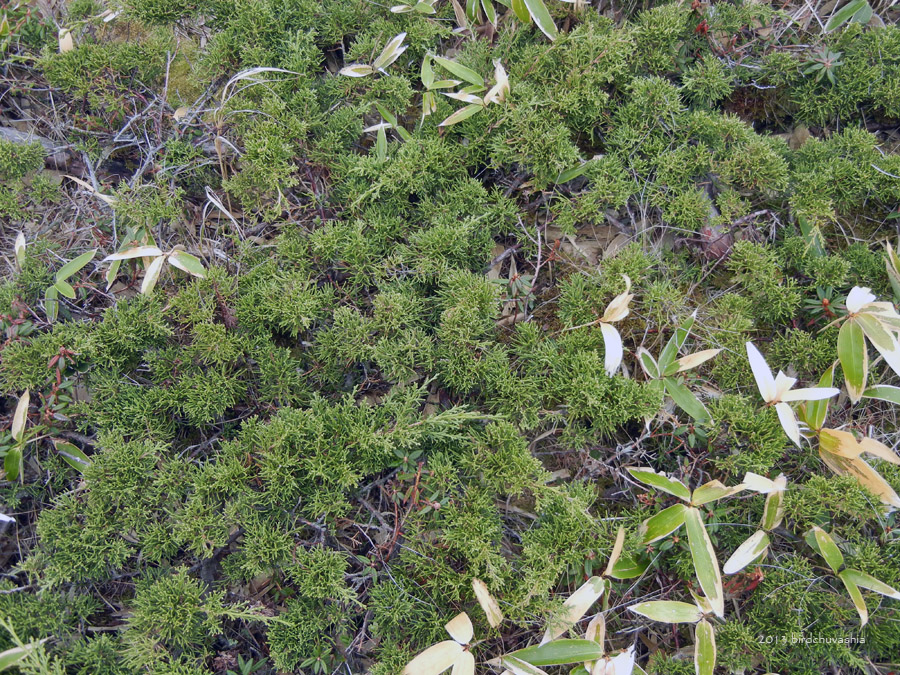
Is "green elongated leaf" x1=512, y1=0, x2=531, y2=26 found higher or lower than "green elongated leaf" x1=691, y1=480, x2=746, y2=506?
higher

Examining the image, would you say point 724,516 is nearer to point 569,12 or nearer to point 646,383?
point 646,383

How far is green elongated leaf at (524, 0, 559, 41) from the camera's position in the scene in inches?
85.4

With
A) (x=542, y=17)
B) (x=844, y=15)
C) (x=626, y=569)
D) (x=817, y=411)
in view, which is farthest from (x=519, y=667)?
(x=844, y=15)

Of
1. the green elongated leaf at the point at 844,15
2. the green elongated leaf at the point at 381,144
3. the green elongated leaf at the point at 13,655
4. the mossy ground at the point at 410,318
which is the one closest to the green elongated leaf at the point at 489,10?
the mossy ground at the point at 410,318

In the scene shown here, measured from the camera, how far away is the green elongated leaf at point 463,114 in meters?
2.11

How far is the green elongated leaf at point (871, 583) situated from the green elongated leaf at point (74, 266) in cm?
266

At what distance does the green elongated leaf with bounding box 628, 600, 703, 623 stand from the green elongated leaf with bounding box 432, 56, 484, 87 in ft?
6.06

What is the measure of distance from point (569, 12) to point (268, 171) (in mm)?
1360

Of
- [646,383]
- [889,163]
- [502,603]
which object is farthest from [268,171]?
[889,163]

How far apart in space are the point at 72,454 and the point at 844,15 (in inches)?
127

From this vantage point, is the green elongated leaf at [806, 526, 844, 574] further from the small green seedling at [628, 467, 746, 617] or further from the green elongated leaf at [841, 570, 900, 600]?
the small green seedling at [628, 467, 746, 617]

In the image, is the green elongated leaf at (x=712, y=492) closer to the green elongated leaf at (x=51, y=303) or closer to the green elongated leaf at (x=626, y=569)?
the green elongated leaf at (x=626, y=569)

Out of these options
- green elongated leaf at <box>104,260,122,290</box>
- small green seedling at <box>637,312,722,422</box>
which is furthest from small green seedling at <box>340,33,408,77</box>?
small green seedling at <box>637,312,722,422</box>

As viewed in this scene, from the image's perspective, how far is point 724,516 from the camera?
183 cm
